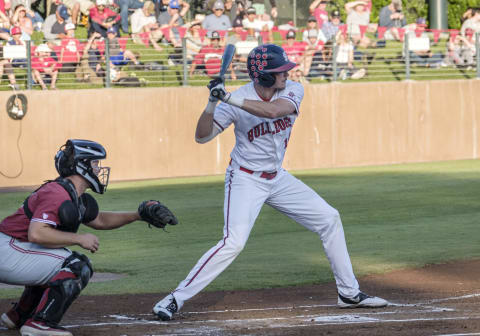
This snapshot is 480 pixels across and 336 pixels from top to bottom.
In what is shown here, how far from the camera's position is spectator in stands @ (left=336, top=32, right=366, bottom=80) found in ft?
73.3

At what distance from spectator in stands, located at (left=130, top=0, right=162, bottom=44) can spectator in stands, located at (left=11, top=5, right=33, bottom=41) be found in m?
2.31

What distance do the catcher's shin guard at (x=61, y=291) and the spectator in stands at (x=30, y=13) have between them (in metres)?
15.4

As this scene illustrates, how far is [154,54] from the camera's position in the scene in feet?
65.9

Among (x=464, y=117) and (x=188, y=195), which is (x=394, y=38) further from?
(x=188, y=195)

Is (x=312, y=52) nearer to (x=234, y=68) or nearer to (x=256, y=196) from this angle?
(x=234, y=68)

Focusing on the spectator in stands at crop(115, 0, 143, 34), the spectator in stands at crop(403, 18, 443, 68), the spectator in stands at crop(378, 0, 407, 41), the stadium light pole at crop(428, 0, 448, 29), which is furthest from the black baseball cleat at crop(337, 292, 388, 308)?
the stadium light pole at crop(428, 0, 448, 29)

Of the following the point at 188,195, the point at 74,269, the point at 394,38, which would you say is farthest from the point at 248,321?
the point at 394,38

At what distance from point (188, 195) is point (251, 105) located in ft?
33.1

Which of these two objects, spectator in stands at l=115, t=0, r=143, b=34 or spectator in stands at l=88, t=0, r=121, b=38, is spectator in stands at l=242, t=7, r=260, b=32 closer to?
spectator in stands at l=115, t=0, r=143, b=34

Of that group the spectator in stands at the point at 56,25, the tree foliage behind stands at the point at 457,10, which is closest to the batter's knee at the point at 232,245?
the spectator in stands at the point at 56,25

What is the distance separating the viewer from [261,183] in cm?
691

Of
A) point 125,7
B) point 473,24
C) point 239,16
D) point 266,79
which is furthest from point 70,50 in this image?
point 266,79

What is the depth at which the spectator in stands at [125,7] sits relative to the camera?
21969 mm

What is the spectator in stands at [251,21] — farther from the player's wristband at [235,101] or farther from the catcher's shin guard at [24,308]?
the catcher's shin guard at [24,308]
